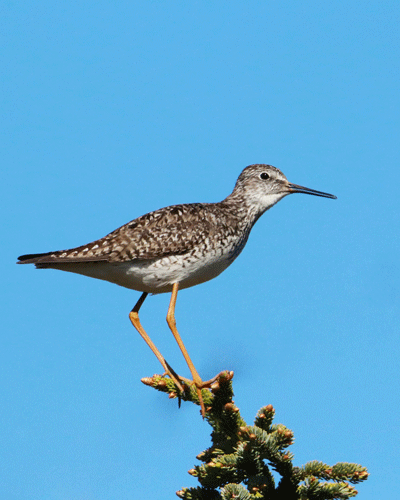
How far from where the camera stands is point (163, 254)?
30.2 feet

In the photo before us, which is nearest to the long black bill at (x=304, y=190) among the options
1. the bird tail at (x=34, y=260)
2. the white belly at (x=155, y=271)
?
the white belly at (x=155, y=271)

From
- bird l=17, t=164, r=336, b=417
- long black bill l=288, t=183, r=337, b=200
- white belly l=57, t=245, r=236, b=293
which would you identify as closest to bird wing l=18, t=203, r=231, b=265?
bird l=17, t=164, r=336, b=417

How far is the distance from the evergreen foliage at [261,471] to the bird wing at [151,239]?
3665mm

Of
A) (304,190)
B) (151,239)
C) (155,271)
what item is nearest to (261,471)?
(155,271)

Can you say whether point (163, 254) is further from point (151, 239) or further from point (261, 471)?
point (261, 471)

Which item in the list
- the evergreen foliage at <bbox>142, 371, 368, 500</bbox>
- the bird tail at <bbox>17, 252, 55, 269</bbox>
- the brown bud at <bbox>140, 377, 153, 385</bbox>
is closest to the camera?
the evergreen foliage at <bbox>142, 371, 368, 500</bbox>

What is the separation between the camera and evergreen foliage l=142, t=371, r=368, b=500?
5.28 metres

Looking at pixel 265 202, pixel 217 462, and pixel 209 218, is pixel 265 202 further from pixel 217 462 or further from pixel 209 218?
pixel 217 462

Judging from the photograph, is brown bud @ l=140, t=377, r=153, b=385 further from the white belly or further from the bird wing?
the bird wing

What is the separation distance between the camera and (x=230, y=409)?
5961 mm

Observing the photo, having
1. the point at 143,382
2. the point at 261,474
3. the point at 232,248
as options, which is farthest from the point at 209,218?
the point at 261,474

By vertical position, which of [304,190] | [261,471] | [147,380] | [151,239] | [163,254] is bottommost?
[261,471]

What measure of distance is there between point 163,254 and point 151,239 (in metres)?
0.36

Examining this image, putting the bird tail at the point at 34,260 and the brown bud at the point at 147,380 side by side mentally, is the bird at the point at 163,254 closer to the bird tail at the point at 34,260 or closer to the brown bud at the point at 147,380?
the bird tail at the point at 34,260
